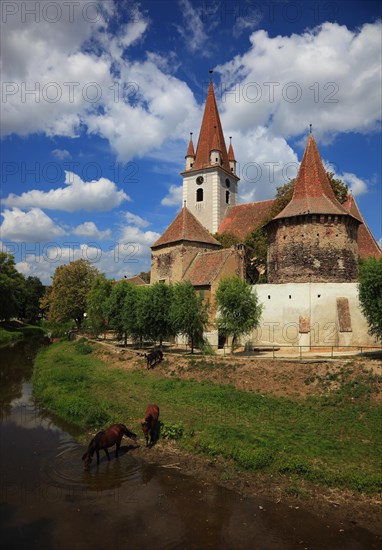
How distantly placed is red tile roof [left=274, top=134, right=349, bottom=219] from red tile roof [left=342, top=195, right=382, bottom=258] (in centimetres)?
317

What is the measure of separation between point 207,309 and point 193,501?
18.0m

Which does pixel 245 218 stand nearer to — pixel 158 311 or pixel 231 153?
pixel 231 153

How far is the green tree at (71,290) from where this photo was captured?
156 ft

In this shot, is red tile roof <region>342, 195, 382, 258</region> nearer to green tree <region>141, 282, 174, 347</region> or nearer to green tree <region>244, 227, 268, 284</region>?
green tree <region>244, 227, 268, 284</region>

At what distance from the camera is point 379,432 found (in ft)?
43.4

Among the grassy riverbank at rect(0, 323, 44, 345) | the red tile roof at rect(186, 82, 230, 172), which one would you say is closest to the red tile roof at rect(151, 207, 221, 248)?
the red tile roof at rect(186, 82, 230, 172)

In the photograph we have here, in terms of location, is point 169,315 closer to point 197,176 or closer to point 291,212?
point 291,212

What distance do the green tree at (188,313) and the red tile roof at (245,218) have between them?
→ 1950cm

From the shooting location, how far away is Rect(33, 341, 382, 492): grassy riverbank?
11102 mm

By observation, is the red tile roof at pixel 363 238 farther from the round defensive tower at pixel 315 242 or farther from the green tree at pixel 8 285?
the green tree at pixel 8 285

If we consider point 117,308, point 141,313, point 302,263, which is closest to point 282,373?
point 141,313

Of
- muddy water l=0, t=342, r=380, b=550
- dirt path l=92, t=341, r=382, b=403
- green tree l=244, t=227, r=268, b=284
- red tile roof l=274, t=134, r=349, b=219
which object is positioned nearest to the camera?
muddy water l=0, t=342, r=380, b=550

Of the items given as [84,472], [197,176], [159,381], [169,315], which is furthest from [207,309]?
[197,176]

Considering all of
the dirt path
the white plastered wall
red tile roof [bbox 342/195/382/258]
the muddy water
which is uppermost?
red tile roof [bbox 342/195/382/258]
